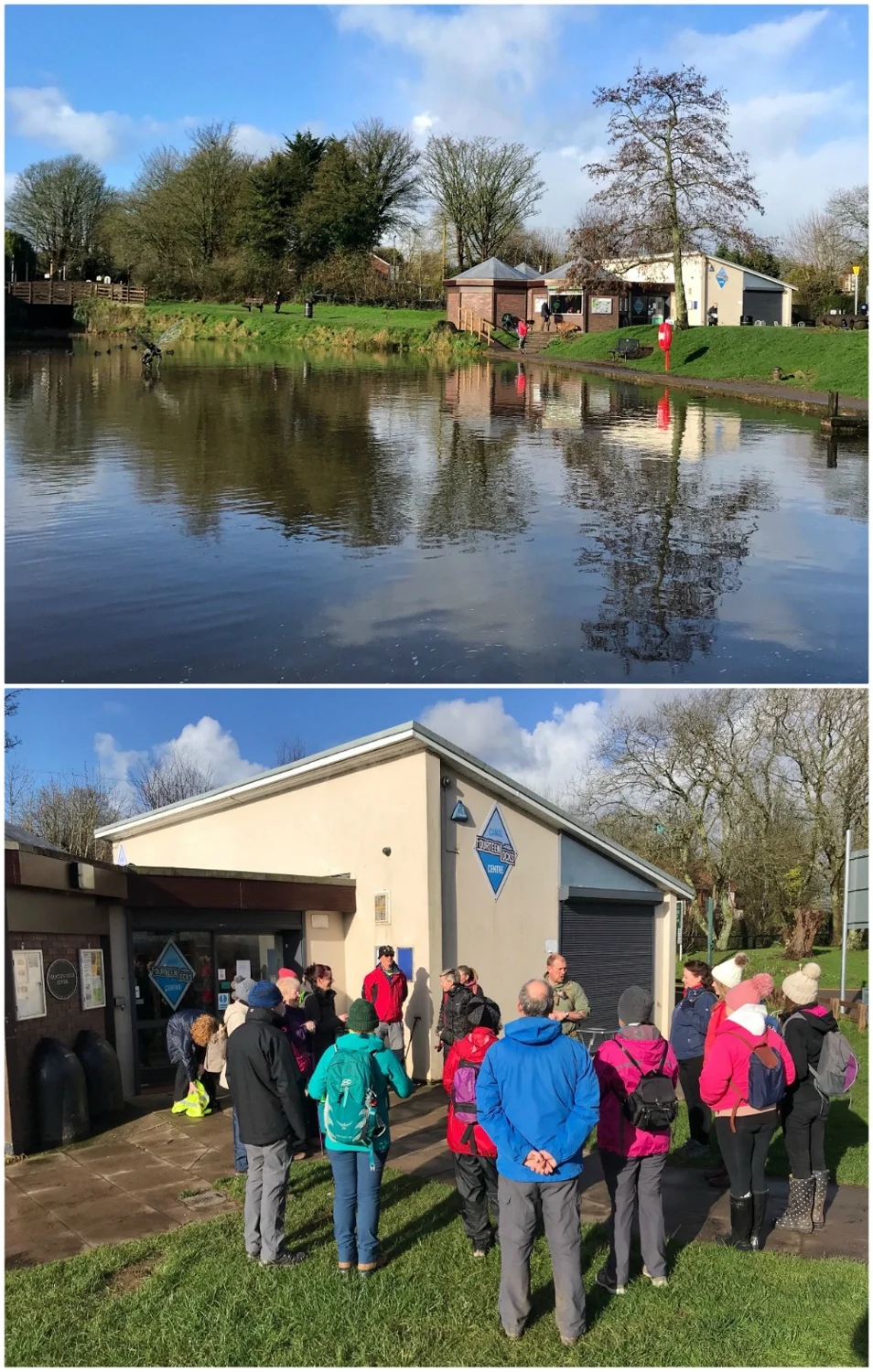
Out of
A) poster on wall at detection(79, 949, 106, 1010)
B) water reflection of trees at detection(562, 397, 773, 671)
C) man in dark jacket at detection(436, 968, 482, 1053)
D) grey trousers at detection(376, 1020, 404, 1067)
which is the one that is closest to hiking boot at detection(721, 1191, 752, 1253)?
man in dark jacket at detection(436, 968, 482, 1053)

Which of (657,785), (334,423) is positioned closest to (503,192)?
(657,785)

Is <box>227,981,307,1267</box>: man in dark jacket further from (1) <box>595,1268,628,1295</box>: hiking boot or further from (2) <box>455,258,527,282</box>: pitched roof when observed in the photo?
(2) <box>455,258,527,282</box>: pitched roof

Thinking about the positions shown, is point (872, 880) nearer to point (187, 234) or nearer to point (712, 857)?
point (712, 857)

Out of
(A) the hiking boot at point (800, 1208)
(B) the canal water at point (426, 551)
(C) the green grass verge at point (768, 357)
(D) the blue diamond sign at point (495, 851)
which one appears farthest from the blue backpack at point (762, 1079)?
(C) the green grass verge at point (768, 357)

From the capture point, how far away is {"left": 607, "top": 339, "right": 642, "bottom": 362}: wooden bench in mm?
44594

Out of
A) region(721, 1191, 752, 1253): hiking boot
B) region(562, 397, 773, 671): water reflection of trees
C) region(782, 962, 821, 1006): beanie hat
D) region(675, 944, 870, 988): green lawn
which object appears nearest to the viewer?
region(721, 1191, 752, 1253): hiking boot

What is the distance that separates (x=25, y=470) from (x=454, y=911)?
8.84 m

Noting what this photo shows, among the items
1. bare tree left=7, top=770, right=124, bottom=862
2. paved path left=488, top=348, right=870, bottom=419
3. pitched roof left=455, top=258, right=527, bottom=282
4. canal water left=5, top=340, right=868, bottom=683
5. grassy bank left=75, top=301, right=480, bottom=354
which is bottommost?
bare tree left=7, top=770, right=124, bottom=862

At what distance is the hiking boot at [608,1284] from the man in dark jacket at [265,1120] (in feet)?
4.97

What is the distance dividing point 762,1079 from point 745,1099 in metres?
0.15

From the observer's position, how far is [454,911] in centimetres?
1358

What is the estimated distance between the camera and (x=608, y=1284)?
6.23m

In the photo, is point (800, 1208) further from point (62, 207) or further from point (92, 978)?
point (62, 207)

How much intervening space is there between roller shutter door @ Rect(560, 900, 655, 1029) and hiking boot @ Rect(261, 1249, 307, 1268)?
11.2 m
